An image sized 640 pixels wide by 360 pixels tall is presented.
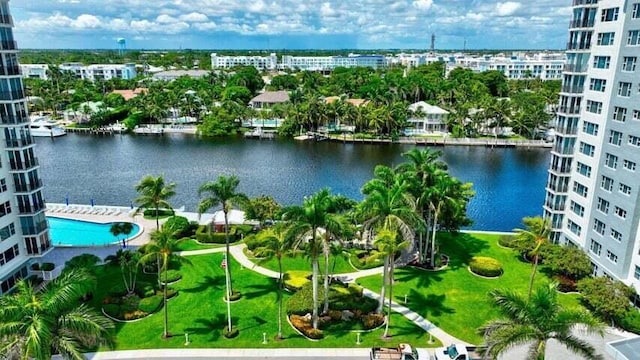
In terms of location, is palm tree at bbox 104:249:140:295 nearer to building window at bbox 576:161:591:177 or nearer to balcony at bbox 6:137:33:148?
balcony at bbox 6:137:33:148

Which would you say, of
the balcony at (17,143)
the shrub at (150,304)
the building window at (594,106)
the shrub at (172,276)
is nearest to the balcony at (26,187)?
the balcony at (17,143)

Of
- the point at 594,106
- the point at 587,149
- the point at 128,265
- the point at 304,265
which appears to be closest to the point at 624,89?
the point at 594,106

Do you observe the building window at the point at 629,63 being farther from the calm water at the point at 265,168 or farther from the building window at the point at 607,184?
the calm water at the point at 265,168

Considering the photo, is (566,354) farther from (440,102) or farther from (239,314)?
(440,102)

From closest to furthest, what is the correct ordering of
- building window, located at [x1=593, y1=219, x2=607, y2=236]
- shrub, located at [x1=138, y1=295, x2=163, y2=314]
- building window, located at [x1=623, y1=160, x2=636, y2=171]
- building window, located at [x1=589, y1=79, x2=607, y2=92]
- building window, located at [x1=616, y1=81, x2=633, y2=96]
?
1. shrub, located at [x1=138, y1=295, x2=163, y2=314]
2. building window, located at [x1=623, y1=160, x2=636, y2=171]
3. building window, located at [x1=616, y1=81, x2=633, y2=96]
4. building window, located at [x1=593, y1=219, x2=607, y2=236]
5. building window, located at [x1=589, y1=79, x2=607, y2=92]

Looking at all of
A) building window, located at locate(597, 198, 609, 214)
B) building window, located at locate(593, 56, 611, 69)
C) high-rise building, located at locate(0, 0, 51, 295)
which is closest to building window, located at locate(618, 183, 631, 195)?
building window, located at locate(597, 198, 609, 214)

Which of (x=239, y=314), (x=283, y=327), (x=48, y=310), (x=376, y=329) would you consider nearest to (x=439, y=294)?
(x=376, y=329)
